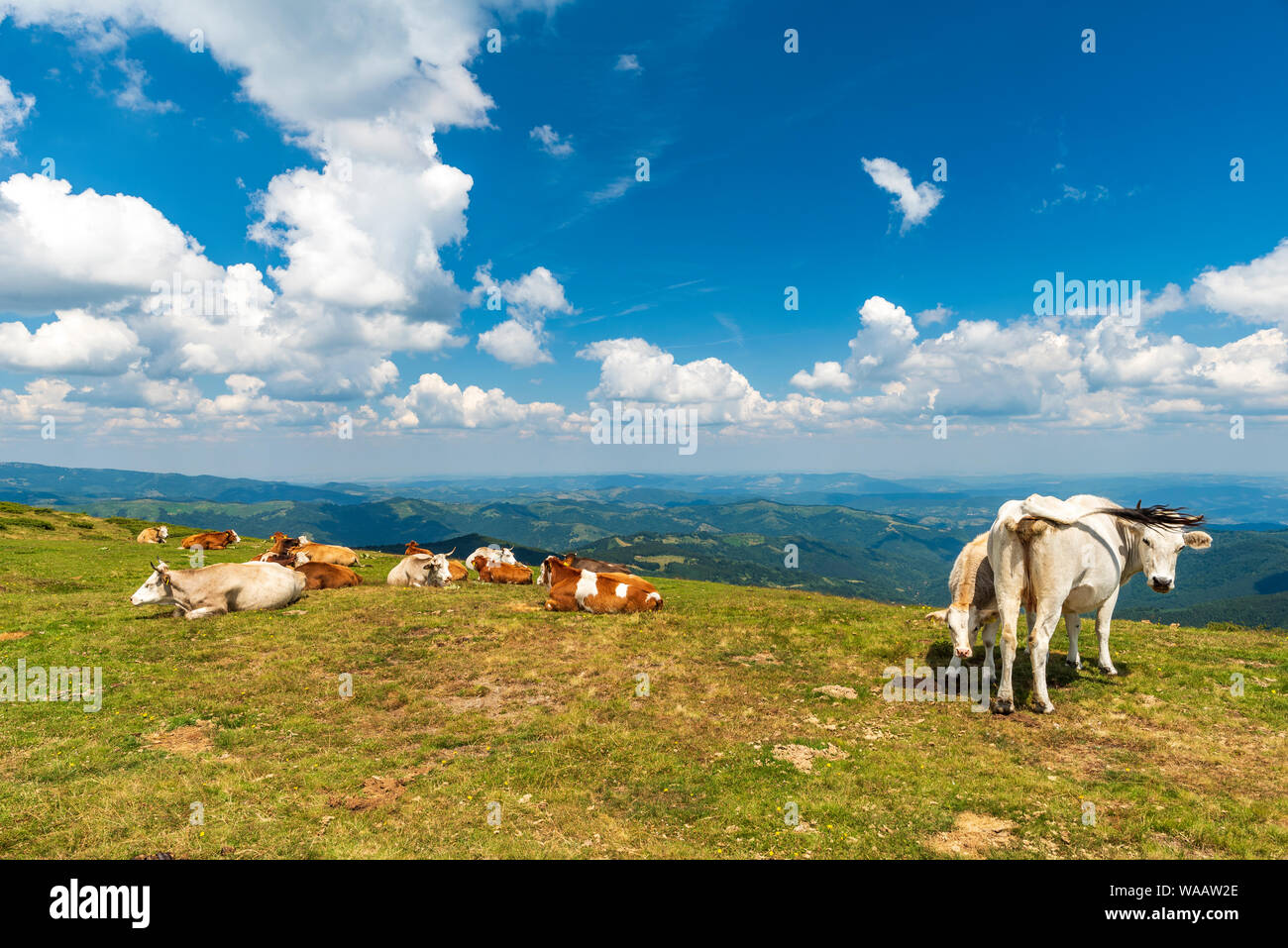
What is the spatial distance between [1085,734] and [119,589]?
96.2ft

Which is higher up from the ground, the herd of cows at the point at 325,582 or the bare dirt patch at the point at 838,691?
the herd of cows at the point at 325,582

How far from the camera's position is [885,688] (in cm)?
1212

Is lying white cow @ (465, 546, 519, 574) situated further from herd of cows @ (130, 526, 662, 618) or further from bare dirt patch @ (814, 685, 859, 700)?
bare dirt patch @ (814, 685, 859, 700)

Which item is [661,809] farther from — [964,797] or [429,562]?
[429,562]

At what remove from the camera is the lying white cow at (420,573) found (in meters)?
24.2

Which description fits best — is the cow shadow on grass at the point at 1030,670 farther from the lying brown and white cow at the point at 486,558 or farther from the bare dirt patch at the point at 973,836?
the lying brown and white cow at the point at 486,558

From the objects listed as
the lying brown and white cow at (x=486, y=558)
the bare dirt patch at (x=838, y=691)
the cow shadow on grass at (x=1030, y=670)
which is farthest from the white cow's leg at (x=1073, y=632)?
A: the lying brown and white cow at (x=486, y=558)

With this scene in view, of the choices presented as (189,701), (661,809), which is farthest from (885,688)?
(189,701)

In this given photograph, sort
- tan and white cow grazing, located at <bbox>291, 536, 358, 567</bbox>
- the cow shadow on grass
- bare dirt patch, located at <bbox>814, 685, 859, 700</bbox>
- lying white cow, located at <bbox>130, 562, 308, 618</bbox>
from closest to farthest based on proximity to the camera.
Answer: the cow shadow on grass → bare dirt patch, located at <bbox>814, 685, 859, 700</bbox> → lying white cow, located at <bbox>130, 562, 308, 618</bbox> → tan and white cow grazing, located at <bbox>291, 536, 358, 567</bbox>

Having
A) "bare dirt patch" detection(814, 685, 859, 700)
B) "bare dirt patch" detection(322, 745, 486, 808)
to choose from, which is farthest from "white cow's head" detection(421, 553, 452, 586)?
"bare dirt patch" detection(814, 685, 859, 700)

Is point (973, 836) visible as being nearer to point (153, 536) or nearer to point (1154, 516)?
point (1154, 516)

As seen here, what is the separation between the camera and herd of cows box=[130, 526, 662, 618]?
16.7 metres

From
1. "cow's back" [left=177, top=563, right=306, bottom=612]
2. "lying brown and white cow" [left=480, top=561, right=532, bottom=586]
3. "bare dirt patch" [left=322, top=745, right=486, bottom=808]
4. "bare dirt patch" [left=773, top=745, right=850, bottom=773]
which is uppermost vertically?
"cow's back" [left=177, top=563, right=306, bottom=612]

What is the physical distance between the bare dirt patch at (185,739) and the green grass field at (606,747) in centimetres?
6
